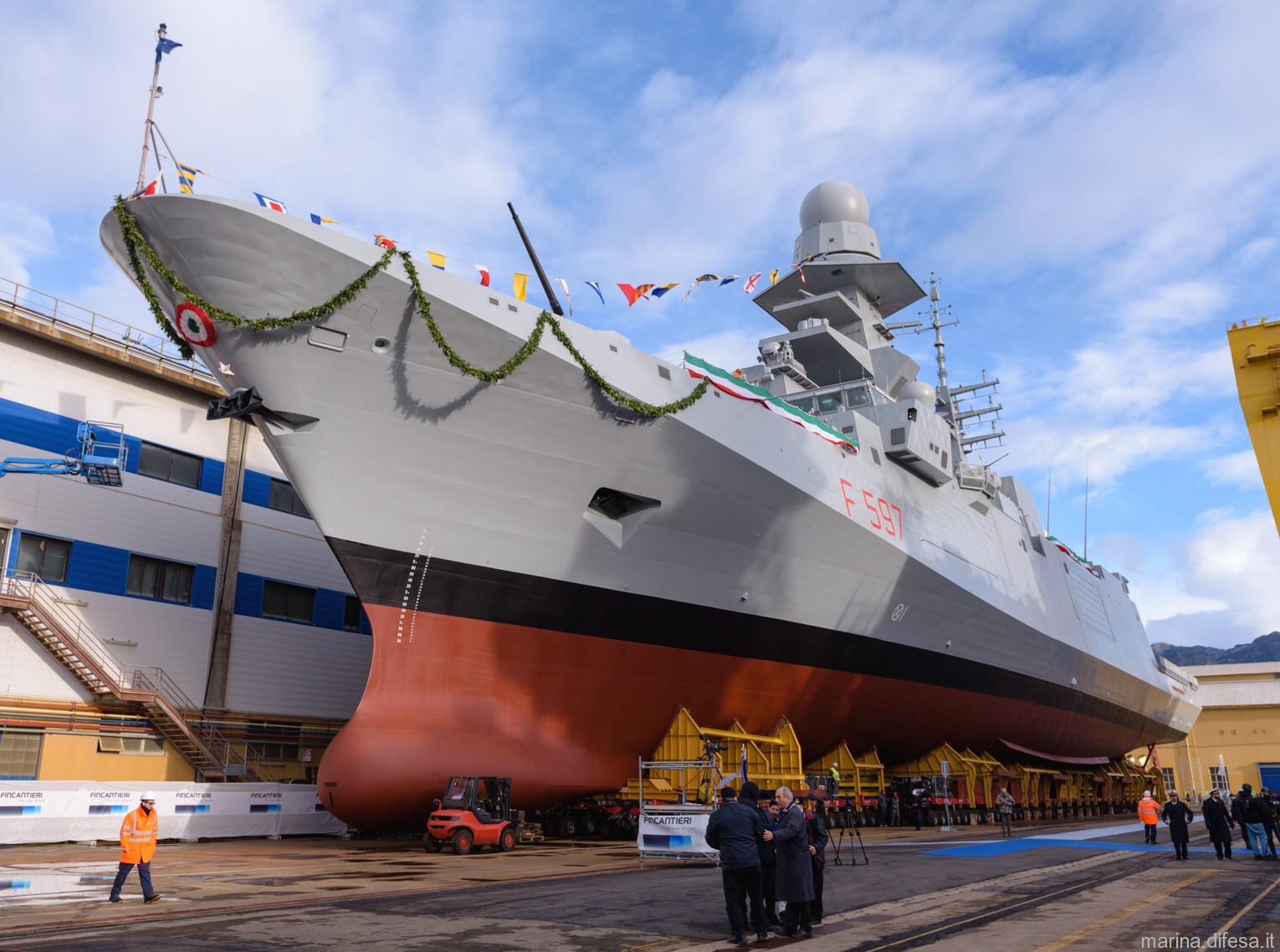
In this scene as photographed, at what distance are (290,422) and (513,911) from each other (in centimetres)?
860

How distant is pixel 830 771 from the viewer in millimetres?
19766

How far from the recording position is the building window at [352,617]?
25047 mm

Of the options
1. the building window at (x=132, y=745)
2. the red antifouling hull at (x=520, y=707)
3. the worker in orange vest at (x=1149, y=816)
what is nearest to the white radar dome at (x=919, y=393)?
the red antifouling hull at (x=520, y=707)

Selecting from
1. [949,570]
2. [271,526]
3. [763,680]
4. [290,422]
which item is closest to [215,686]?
[271,526]

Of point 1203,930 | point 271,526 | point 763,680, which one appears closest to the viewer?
point 1203,930

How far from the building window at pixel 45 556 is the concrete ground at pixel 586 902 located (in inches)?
272

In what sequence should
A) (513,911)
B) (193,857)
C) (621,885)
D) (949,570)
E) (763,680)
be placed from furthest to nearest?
(949,570) < (763,680) < (193,857) < (621,885) < (513,911)

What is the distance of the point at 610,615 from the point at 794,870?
8.72 metres

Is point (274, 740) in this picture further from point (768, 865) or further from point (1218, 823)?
point (1218, 823)

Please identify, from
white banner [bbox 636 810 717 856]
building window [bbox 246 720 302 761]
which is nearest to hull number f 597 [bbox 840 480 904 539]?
white banner [bbox 636 810 717 856]

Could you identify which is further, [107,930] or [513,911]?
[513,911]

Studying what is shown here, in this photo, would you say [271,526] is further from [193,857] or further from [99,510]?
[193,857]

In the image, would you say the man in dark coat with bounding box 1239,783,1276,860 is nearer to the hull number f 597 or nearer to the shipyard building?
the hull number f 597

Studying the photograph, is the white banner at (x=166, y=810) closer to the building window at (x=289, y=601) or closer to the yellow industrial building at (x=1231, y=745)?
the building window at (x=289, y=601)
